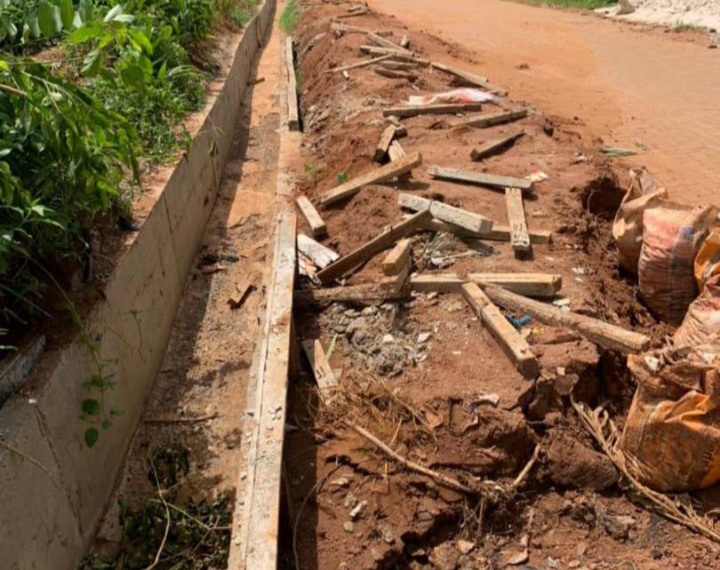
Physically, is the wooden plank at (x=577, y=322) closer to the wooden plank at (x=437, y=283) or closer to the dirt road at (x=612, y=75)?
the wooden plank at (x=437, y=283)

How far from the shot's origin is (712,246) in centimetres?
472

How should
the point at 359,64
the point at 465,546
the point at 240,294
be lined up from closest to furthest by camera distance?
the point at 465,546 < the point at 240,294 < the point at 359,64

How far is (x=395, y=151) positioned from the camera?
25.0 feet

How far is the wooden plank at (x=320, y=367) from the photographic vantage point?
4.56 metres

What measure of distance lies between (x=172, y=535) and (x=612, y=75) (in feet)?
40.4

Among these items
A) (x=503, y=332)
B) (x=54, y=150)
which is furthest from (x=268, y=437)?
(x=54, y=150)

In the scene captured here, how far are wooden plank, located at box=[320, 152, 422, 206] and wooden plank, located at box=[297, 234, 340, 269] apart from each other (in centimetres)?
84

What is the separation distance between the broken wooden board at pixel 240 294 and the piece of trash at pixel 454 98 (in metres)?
4.01

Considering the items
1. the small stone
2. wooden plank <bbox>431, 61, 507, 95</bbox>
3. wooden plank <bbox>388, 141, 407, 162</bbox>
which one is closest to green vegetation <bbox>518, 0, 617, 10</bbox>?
wooden plank <bbox>431, 61, 507, 95</bbox>

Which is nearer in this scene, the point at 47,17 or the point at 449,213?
the point at 47,17

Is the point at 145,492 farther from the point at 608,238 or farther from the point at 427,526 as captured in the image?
the point at 608,238

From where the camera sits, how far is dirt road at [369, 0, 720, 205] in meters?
8.91

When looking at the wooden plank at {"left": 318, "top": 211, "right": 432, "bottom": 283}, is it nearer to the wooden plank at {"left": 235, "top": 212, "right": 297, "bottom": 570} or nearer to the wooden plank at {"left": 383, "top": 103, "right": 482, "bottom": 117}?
the wooden plank at {"left": 235, "top": 212, "right": 297, "bottom": 570}

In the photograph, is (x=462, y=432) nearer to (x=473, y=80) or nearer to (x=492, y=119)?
(x=492, y=119)
